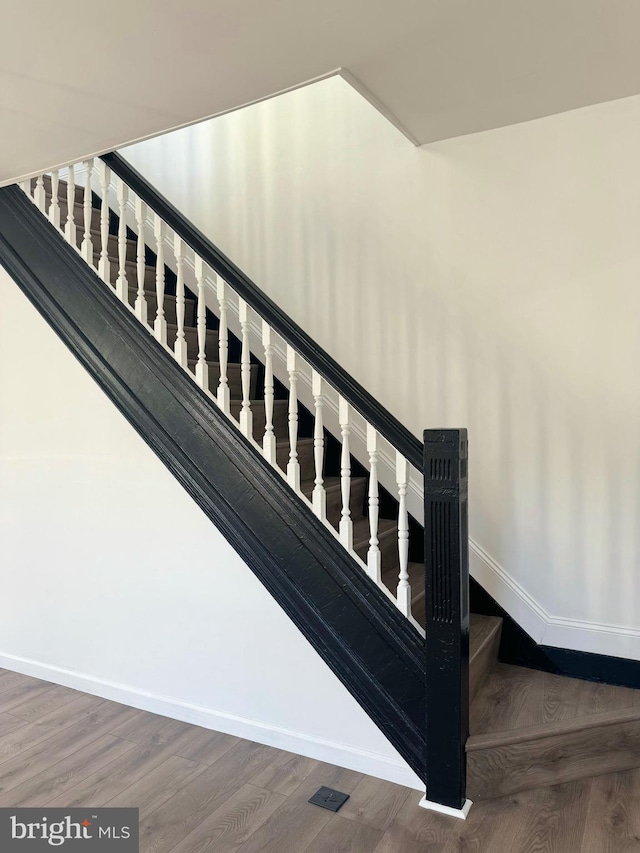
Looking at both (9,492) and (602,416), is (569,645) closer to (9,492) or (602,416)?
(602,416)

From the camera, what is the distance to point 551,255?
284 cm

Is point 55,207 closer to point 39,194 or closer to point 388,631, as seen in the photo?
point 39,194

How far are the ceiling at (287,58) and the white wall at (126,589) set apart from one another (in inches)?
49.0

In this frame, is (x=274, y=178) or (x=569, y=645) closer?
(x=569, y=645)

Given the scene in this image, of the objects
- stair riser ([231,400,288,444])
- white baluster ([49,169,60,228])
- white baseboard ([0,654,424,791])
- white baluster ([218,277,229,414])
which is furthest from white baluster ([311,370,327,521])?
white baluster ([49,169,60,228])

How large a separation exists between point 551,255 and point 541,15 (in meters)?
1.06

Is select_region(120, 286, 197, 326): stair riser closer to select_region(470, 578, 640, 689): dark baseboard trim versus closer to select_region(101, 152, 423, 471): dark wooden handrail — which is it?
select_region(101, 152, 423, 471): dark wooden handrail

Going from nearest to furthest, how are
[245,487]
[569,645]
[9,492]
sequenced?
[245,487] < [569,645] < [9,492]

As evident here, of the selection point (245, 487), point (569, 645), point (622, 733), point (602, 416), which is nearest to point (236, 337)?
point (245, 487)

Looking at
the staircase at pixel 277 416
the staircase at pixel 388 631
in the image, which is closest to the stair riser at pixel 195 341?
the staircase at pixel 277 416

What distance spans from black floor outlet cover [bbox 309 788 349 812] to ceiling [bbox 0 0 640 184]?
264cm

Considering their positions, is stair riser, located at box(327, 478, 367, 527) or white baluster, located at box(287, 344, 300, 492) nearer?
white baluster, located at box(287, 344, 300, 492)

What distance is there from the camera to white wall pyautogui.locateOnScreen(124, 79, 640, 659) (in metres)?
2.72

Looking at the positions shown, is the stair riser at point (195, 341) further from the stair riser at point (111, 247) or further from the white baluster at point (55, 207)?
the white baluster at point (55, 207)
